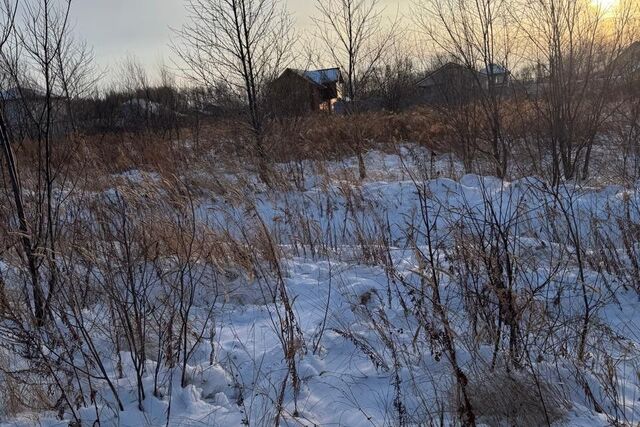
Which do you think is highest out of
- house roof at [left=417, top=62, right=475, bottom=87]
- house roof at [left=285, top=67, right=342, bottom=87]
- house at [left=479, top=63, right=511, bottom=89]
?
house roof at [left=285, top=67, right=342, bottom=87]

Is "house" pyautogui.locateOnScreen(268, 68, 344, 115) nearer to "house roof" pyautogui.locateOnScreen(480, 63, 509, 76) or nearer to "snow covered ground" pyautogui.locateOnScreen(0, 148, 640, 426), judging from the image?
"house roof" pyautogui.locateOnScreen(480, 63, 509, 76)

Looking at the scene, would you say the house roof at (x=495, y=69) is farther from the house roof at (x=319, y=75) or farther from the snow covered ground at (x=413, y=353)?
the snow covered ground at (x=413, y=353)

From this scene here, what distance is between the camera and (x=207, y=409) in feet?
6.59

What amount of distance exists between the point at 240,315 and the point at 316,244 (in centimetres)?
155

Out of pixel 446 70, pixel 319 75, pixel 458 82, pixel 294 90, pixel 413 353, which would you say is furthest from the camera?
pixel 319 75

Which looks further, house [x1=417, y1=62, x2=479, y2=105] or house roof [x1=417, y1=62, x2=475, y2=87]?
house [x1=417, y1=62, x2=479, y2=105]

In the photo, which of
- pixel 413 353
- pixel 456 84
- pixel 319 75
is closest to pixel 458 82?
pixel 456 84

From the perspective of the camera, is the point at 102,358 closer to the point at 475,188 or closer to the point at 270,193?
the point at 270,193

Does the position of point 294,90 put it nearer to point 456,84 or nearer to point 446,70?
point 446,70

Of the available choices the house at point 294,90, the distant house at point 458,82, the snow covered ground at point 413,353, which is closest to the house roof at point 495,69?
the distant house at point 458,82

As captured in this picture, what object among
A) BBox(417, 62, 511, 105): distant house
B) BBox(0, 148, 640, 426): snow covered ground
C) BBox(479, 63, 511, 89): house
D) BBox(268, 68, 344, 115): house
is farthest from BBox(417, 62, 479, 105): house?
BBox(0, 148, 640, 426): snow covered ground

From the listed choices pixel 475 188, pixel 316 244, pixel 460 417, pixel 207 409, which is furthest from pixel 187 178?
pixel 460 417

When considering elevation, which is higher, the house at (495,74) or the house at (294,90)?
the house at (294,90)

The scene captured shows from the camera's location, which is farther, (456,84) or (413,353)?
(456,84)
